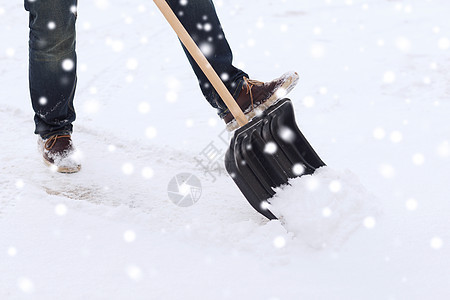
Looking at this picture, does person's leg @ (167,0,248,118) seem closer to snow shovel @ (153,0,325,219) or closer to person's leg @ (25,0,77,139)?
snow shovel @ (153,0,325,219)

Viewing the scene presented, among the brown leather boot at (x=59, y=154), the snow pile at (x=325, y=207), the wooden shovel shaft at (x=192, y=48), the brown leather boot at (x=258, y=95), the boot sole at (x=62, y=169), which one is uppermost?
the wooden shovel shaft at (x=192, y=48)

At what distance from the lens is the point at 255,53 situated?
10.8 feet

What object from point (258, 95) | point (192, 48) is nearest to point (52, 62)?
point (192, 48)

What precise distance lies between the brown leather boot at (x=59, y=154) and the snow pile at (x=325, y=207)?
2.83ft

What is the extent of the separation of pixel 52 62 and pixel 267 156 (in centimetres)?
89

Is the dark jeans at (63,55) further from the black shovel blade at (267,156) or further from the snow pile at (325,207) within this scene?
the snow pile at (325,207)

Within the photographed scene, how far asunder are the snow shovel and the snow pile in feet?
0.16

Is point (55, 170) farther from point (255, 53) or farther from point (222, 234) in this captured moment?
point (255, 53)

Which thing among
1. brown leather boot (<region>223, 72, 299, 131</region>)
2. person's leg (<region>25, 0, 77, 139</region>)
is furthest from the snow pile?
person's leg (<region>25, 0, 77, 139</region>)

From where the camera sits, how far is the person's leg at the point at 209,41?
1.78 metres

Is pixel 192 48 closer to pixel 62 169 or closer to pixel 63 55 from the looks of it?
pixel 63 55

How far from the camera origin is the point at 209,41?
1.83 m

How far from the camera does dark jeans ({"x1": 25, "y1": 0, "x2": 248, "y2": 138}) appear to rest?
165cm

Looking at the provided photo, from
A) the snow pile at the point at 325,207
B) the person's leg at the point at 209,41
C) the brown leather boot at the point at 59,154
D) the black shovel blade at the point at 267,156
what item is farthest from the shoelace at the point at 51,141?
the snow pile at the point at 325,207
